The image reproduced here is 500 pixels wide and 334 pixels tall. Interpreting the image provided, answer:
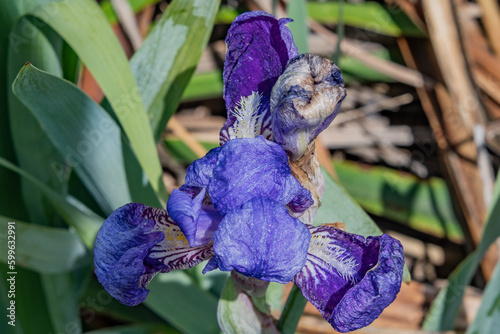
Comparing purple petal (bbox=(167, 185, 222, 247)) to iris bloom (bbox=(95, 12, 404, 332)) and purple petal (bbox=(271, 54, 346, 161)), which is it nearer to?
iris bloom (bbox=(95, 12, 404, 332))

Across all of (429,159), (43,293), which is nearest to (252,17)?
(43,293)

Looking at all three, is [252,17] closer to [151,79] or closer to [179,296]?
[151,79]

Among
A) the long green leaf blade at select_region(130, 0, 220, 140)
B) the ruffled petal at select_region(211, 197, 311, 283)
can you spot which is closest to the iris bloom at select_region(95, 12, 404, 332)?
the ruffled petal at select_region(211, 197, 311, 283)

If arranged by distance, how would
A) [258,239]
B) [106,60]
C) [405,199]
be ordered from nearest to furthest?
[258,239], [106,60], [405,199]

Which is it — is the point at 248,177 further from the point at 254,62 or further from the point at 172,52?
the point at 172,52

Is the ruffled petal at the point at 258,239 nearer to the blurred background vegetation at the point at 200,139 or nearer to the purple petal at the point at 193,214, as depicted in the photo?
the purple petal at the point at 193,214

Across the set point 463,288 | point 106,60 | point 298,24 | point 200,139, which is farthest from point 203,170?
point 200,139

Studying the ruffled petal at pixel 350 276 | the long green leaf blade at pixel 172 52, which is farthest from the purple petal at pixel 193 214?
the long green leaf blade at pixel 172 52
